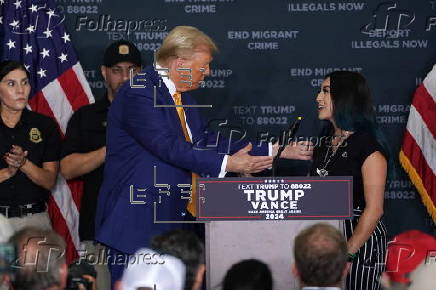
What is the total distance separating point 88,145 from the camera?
5578mm

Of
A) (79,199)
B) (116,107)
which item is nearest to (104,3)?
(79,199)

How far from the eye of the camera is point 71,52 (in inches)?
237

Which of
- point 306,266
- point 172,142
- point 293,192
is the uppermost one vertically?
point 172,142

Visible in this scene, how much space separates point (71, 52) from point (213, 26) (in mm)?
963

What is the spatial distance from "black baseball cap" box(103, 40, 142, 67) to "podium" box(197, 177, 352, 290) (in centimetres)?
201

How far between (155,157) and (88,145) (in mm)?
1358

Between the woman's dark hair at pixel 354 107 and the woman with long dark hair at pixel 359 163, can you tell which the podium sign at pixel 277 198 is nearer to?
the woman with long dark hair at pixel 359 163

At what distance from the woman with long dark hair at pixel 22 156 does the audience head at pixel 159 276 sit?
1.93 metres

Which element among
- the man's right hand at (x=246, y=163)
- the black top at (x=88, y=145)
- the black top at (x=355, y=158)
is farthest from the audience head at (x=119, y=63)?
the man's right hand at (x=246, y=163)

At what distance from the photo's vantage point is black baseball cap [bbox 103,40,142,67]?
5590 mm

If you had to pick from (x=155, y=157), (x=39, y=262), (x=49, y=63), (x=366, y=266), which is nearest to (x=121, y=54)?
(x=49, y=63)

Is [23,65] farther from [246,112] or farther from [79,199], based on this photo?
[246,112]

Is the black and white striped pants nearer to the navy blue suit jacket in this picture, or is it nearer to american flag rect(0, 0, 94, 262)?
the navy blue suit jacket

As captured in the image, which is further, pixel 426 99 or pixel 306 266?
pixel 426 99
